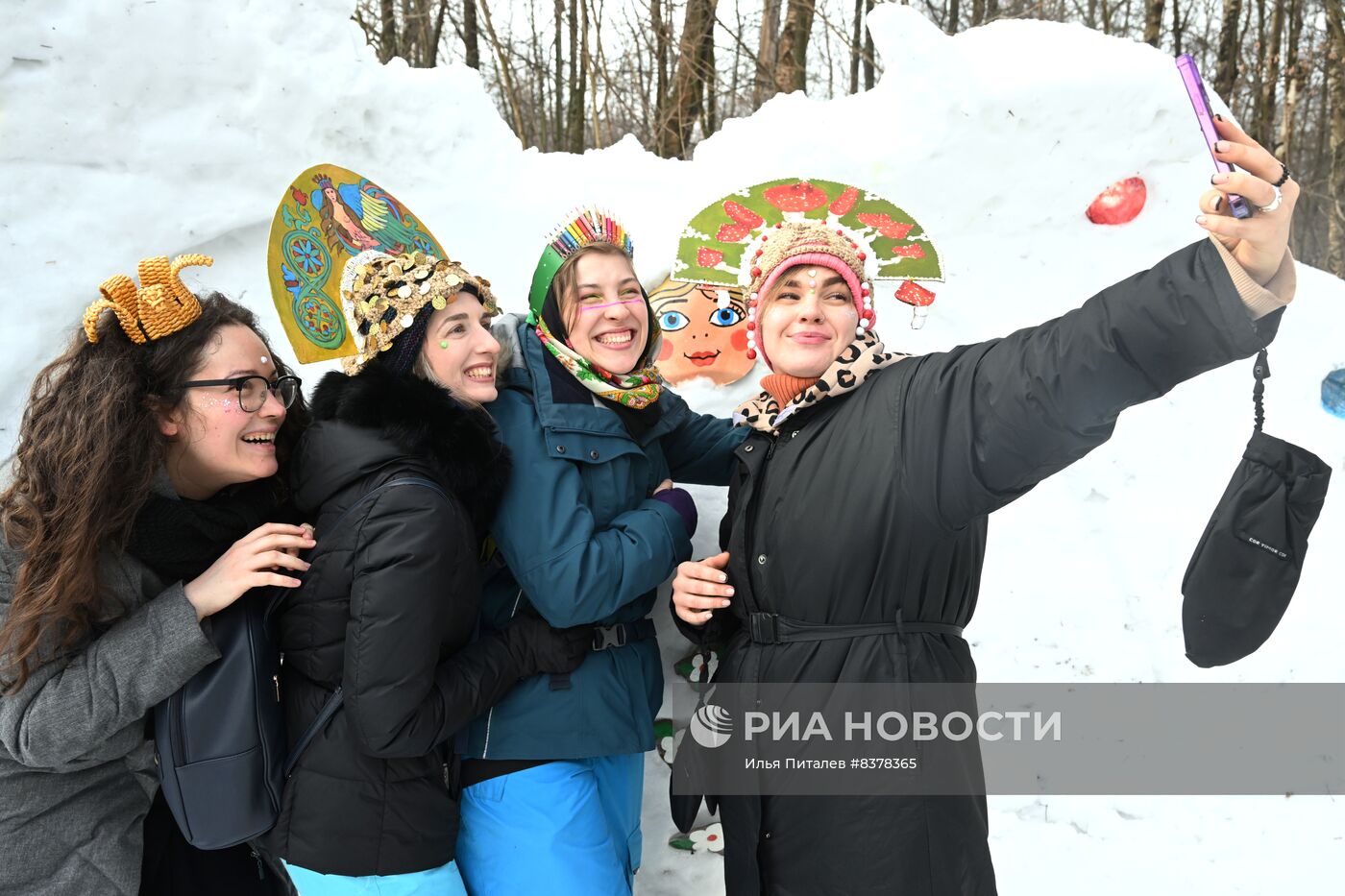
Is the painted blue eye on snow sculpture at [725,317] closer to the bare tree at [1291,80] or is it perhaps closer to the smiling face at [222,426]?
the smiling face at [222,426]

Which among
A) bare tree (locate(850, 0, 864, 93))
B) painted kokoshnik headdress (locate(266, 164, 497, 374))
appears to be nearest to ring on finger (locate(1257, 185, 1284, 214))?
painted kokoshnik headdress (locate(266, 164, 497, 374))

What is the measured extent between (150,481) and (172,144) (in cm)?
223

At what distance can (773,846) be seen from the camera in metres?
1.83

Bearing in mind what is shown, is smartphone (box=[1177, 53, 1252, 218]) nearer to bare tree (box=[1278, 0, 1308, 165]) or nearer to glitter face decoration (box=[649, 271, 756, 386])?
glitter face decoration (box=[649, 271, 756, 386])

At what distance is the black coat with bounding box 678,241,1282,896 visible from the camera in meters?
1.35

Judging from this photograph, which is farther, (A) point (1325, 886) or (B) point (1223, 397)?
(B) point (1223, 397)

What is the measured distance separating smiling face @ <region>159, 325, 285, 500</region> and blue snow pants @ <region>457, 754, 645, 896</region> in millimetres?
948

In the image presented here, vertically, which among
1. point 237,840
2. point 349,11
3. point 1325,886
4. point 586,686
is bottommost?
point 1325,886

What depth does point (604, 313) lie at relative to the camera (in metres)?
2.21

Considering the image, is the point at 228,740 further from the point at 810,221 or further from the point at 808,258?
the point at 810,221

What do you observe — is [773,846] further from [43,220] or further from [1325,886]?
[43,220]

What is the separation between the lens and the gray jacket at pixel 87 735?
5.39 ft

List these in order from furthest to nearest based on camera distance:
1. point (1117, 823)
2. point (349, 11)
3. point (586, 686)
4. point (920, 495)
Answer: point (349, 11) < point (1117, 823) < point (586, 686) < point (920, 495)

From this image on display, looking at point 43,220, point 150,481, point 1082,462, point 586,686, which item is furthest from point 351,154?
point 1082,462
